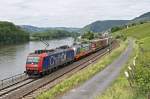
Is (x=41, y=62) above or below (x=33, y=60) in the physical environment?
below

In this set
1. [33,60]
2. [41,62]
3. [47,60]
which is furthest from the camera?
[47,60]

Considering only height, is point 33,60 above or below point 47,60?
above

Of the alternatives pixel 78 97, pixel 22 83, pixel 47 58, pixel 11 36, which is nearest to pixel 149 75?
pixel 78 97

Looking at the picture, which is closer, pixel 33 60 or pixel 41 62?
pixel 41 62

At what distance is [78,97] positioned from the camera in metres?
25.9

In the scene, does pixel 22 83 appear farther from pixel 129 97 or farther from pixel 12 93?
pixel 129 97

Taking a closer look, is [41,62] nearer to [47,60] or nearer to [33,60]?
[33,60]

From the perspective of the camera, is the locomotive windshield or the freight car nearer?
the freight car

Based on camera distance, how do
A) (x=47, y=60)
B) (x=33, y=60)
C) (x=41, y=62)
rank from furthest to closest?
(x=47, y=60), (x=33, y=60), (x=41, y=62)

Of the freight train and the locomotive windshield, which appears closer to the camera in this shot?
the freight train

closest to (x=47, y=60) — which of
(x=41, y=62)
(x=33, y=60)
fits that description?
(x=41, y=62)

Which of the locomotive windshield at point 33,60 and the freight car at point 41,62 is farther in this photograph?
the locomotive windshield at point 33,60

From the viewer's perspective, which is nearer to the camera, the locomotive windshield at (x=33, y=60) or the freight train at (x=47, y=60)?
the freight train at (x=47, y=60)

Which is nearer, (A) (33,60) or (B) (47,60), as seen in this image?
(A) (33,60)
